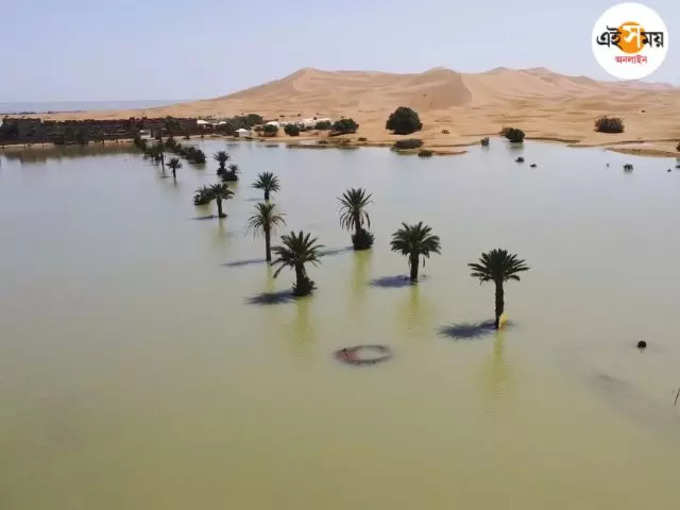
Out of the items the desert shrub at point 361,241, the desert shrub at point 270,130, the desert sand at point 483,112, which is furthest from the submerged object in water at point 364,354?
the desert shrub at point 270,130

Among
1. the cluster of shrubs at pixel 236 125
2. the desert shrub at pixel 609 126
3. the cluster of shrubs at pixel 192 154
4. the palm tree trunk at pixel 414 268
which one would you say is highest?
the cluster of shrubs at pixel 236 125

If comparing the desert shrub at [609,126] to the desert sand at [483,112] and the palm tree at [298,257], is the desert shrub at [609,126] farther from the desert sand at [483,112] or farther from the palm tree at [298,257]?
the palm tree at [298,257]

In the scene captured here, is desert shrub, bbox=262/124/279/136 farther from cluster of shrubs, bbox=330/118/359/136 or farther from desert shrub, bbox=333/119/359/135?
desert shrub, bbox=333/119/359/135

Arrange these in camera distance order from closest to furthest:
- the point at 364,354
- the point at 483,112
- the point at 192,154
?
the point at 364,354, the point at 192,154, the point at 483,112

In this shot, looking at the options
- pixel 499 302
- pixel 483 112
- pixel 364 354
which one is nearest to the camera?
pixel 364 354

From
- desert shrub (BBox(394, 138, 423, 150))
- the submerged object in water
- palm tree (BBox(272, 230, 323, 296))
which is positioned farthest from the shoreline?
the submerged object in water

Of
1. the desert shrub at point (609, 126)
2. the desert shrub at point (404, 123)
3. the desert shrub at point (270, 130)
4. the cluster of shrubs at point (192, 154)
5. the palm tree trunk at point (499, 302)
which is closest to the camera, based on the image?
the palm tree trunk at point (499, 302)

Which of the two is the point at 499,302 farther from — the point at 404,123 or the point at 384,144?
the point at 404,123

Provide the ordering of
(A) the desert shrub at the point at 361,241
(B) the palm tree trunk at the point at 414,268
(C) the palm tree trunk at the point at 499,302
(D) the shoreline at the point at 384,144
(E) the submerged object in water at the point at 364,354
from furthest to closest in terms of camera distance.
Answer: (D) the shoreline at the point at 384,144 < (A) the desert shrub at the point at 361,241 < (B) the palm tree trunk at the point at 414,268 < (C) the palm tree trunk at the point at 499,302 < (E) the submerged object in water at the point at 364,354

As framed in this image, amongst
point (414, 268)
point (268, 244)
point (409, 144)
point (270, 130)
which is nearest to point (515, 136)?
point (409, 144)
